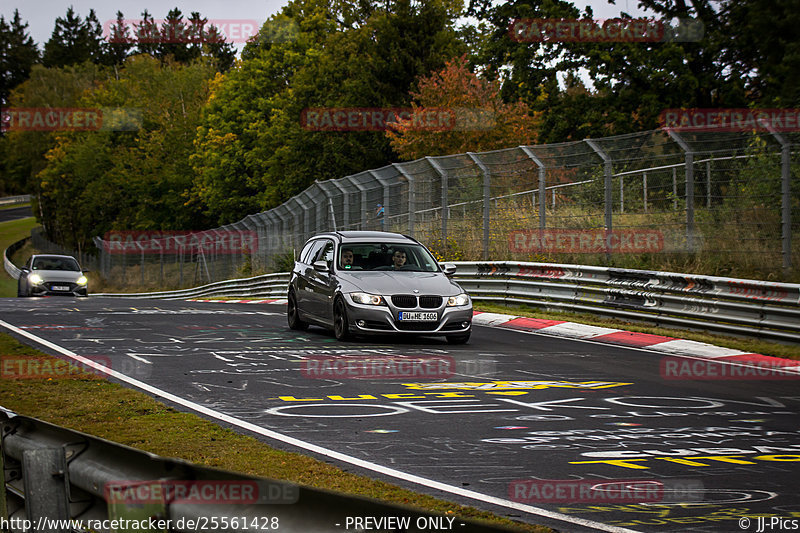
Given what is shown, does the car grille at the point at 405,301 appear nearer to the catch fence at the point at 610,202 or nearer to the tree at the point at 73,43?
the catch fence at the point at 610,202

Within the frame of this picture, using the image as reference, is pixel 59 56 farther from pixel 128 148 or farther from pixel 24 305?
pixel 24 305

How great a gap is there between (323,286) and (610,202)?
6.46 m

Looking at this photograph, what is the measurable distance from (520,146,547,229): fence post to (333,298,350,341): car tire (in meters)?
6.91

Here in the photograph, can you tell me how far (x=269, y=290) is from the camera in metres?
33.8

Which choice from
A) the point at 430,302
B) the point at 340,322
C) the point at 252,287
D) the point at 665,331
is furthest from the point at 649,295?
the point at 252,287

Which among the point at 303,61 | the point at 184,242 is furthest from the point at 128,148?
the point at 184,242

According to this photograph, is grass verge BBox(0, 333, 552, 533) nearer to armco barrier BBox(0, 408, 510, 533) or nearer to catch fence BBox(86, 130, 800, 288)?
armco barrier BBox(0, 408, 510, 533)

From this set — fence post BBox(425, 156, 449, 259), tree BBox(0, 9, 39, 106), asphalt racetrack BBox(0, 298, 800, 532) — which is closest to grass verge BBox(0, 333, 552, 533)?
asphalt racetrack BBox(0, 298, 800, 532)

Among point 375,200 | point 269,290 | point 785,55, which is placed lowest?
point 269,290

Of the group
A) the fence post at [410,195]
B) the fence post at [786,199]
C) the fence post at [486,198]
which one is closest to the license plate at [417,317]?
the fence post at [786,199]

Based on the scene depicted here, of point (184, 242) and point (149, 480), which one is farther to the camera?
point (184, 242)

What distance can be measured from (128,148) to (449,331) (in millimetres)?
80541

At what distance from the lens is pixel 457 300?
1453 centimetres

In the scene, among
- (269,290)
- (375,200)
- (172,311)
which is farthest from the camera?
(269,290)
